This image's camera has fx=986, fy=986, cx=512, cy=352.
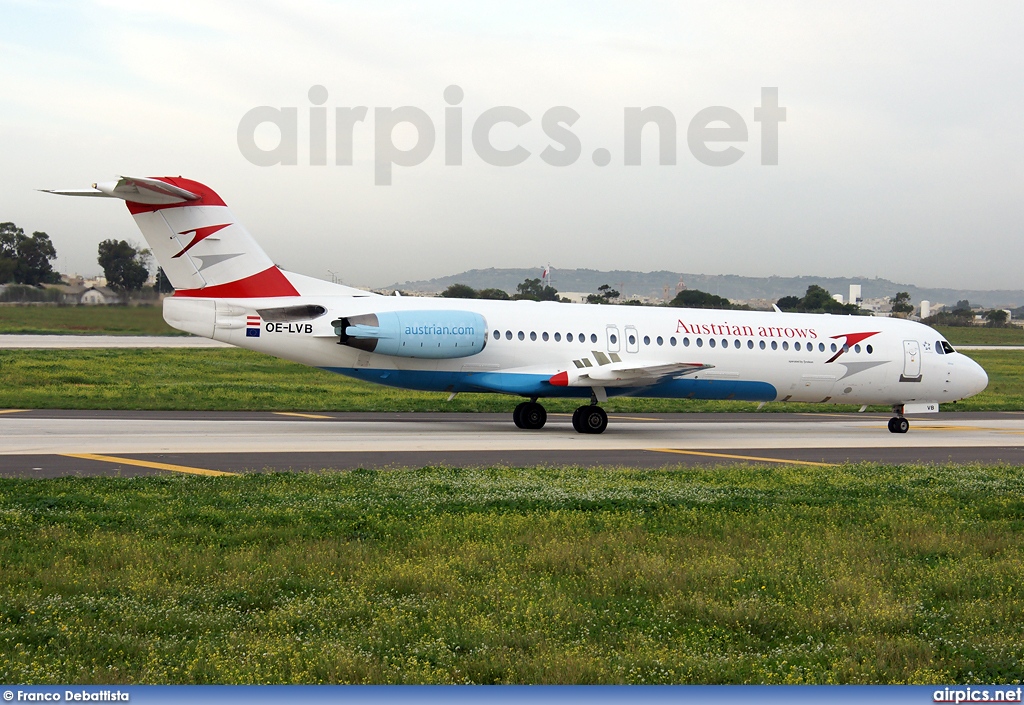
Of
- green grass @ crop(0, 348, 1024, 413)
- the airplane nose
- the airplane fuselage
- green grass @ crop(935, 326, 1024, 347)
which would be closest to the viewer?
the airplane fuselage

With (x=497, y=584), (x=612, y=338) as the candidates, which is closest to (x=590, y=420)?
(x=612, y=338)

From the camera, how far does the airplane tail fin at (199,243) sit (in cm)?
2202

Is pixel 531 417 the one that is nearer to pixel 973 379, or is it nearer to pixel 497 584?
pixel 973 379

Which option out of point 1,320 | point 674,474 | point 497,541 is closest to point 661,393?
point 674,474

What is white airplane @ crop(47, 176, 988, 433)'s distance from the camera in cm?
2234

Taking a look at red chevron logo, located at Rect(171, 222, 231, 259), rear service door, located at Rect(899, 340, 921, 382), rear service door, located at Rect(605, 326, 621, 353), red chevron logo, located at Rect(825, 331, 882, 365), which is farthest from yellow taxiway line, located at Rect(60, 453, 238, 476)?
rear service door, located at Rect(899, 340, 921, 382)

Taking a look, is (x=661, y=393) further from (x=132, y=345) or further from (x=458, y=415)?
(x=132, y=345)

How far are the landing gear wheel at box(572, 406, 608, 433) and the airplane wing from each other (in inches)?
27.9

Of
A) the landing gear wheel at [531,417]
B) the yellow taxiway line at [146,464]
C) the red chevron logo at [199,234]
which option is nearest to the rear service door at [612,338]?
the landing gear wheel at [531,417]

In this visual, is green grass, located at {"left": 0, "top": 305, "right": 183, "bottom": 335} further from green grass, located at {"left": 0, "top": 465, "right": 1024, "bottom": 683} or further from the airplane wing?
green grass, located at {"left": 0, "top": 465, "right": 1024, "bottom": 683}

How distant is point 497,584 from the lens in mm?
8445

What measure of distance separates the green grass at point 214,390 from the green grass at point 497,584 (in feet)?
52.8

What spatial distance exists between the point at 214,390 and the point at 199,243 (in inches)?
421

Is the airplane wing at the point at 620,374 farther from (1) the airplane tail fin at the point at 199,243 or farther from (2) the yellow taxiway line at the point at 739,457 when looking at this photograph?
(1) the airplane tail fin at the point at 199,243
